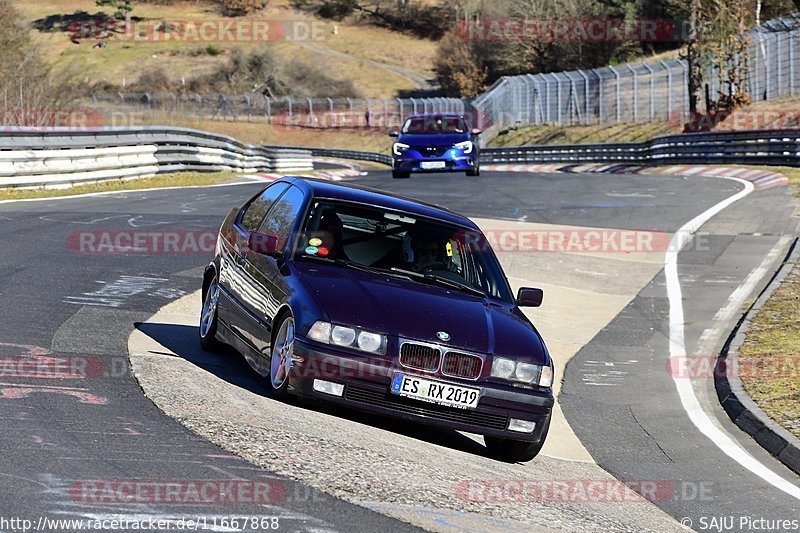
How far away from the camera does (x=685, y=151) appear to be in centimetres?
3966

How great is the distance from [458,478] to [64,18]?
121577 mm

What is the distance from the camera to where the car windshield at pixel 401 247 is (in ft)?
28.5

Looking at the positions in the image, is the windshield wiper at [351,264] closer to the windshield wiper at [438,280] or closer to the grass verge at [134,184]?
the windshield wiper at [438,280]

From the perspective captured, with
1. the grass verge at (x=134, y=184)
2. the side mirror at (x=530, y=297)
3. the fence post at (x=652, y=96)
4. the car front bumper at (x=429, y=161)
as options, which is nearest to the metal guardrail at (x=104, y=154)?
the grass verge at (x=134, y=184)

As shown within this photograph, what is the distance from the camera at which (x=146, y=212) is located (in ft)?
65.1

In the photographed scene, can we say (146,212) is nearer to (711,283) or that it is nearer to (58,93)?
(711,283)

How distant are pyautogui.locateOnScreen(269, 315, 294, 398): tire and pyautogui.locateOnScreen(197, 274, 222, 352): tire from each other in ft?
5.00

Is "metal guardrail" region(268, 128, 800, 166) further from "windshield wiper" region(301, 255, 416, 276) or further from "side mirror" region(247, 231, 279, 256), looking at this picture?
"side mirror" region(247, 231, 279, 256)

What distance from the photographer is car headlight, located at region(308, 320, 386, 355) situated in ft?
24.8

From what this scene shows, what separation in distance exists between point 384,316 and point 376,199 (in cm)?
169

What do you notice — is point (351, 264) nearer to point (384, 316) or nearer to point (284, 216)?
point (284, 216)

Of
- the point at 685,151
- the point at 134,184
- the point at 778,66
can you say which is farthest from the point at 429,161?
the point at 778,66

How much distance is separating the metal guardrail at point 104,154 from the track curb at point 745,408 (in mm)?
14063

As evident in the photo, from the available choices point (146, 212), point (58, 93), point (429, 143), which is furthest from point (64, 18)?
point (146, 212)
